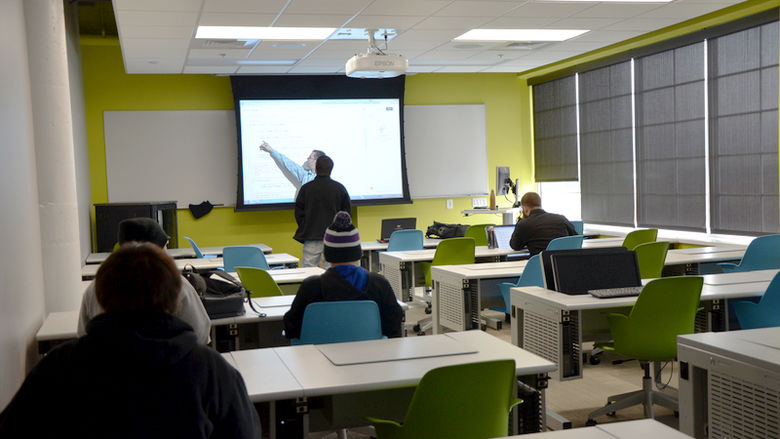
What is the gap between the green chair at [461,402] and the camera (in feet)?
7.45

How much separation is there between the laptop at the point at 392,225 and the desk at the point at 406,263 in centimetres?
151

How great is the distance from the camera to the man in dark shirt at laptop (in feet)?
20.3

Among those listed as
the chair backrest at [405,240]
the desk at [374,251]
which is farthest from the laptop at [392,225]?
the chair backrest at [405,240]

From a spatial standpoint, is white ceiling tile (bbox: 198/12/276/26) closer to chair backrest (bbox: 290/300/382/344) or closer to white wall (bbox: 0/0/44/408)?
white wall (bbox: 0/0/44/408)

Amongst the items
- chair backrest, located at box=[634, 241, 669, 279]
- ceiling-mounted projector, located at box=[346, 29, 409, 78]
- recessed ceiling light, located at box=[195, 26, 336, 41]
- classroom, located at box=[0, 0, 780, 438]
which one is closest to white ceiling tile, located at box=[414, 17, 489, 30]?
ceiling-mounted projector, located at box=[346, 29, 409, 78]

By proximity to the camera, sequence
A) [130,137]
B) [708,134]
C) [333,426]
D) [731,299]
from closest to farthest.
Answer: [333,426]
[731,299]
[708,134]
[130,137]

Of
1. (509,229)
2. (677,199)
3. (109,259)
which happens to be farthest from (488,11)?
(109,259)

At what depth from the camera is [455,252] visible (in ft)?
21.7

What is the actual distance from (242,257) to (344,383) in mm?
4057

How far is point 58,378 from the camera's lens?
1432 mm

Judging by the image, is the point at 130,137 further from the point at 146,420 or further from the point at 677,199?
the point at 146,420

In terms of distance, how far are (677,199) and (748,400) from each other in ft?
20.2

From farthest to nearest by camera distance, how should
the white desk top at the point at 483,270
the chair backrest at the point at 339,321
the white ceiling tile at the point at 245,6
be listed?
the white ceiling tile at the point at 245,6, the white desk top at the point at 483,270, the chair backrest at the point at 339,321

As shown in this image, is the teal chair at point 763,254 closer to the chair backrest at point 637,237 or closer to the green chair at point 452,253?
the chair backrest at point 637,237
